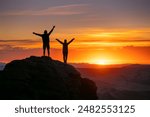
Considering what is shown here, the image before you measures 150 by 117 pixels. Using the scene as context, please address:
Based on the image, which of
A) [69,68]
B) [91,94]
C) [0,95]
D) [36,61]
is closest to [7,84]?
[0,95]

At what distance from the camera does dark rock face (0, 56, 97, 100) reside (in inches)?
1610

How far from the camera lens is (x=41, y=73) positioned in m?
43.6

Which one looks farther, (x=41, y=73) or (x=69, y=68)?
(x=69, y=68)

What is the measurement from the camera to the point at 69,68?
155 ft

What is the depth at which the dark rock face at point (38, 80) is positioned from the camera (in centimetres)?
4091

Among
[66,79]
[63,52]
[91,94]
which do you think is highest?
[63,52]

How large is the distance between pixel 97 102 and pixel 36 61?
19.7 m

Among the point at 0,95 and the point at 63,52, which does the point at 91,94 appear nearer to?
the point at 63,52

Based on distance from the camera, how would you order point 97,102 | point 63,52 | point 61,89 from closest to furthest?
point 97,102 < point 61,89 < point 63,52

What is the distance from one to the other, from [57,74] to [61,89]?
1.78m

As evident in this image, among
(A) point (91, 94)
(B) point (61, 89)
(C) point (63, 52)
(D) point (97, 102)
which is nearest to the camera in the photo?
(D) point (97, 102)

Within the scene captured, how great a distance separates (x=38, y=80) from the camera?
43125mm

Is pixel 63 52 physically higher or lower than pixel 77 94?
higher

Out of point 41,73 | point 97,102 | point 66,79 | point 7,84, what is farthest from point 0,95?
point 97,102
